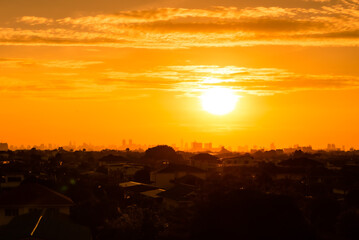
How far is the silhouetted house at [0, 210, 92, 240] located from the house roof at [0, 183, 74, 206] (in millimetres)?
5414

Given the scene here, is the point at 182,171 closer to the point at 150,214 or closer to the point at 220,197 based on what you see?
the point at 150,214

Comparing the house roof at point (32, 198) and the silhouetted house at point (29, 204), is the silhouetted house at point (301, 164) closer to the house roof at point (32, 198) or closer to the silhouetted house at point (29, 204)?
the house roof at point (32, 198)

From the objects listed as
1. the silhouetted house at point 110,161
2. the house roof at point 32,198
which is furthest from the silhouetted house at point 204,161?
the house roof at point 32,198

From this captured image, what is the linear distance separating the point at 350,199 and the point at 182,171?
3427 cm

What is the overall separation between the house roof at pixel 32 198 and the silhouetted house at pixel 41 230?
17.8 ft

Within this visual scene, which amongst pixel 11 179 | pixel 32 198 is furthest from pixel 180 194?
pixel 11 179

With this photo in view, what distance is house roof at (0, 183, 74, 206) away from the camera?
135 ft

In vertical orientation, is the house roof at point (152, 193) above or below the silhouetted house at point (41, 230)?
above

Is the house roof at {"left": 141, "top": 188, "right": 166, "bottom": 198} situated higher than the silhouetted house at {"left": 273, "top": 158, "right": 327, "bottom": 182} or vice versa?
the silhouetted house at {"left": 273, "top": 158, "right": 327, "bottom": 182}

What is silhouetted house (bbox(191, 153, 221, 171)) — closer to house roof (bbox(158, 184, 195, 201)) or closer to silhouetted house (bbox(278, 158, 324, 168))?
silhouetted house (bbox(278, 158, 324, 168))

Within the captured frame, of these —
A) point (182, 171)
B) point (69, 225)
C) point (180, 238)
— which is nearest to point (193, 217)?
point (180, 238)

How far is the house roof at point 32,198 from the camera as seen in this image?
135ft

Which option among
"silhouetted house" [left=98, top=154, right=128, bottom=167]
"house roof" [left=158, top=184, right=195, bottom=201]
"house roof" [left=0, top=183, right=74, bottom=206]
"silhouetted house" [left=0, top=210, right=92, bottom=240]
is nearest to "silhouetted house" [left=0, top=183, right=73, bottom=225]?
"house roof" [left=0, top=183, right=74, bottom=206]

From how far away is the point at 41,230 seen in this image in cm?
3088
